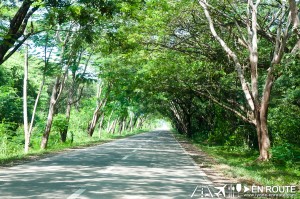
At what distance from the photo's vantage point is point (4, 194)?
24.2ft

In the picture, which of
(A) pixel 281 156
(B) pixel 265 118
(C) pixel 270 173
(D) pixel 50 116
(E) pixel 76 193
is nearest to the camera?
(E) pixel 76 193

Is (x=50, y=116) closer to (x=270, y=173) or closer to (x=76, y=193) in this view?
(x=270, y=173)

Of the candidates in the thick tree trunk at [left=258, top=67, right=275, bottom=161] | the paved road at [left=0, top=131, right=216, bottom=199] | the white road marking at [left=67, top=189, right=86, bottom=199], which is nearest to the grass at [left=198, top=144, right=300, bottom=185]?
the thick tree trunk at [left=258, top=67, right=275, bottom=161]

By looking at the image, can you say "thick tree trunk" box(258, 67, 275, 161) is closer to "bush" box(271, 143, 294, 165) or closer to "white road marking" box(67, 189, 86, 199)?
"bush" box(271, 143, 294, 165)

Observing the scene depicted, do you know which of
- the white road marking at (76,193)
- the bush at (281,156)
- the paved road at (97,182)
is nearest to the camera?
the white road marking at (76,193)

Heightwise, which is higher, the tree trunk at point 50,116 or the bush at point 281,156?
the tree trunk at point 50,116

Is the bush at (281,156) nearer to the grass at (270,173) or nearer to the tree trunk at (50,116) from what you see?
the grass at (270,173)

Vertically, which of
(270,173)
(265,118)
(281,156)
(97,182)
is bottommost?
(270,173)

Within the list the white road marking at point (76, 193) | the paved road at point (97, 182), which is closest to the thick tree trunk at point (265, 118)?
the paved road at point (97, 182)

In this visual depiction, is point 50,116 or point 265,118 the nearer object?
point 265,118

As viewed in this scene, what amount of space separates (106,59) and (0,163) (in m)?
16.5

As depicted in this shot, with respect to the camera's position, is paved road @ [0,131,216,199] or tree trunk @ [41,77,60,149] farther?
tree trunk @ [41,77,60,149]

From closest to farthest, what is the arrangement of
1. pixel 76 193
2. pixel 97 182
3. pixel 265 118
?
pixel 76 193 < pixel 97 182 < pixel 265 118

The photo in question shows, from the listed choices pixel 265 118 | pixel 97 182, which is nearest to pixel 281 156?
pixel 265 118
